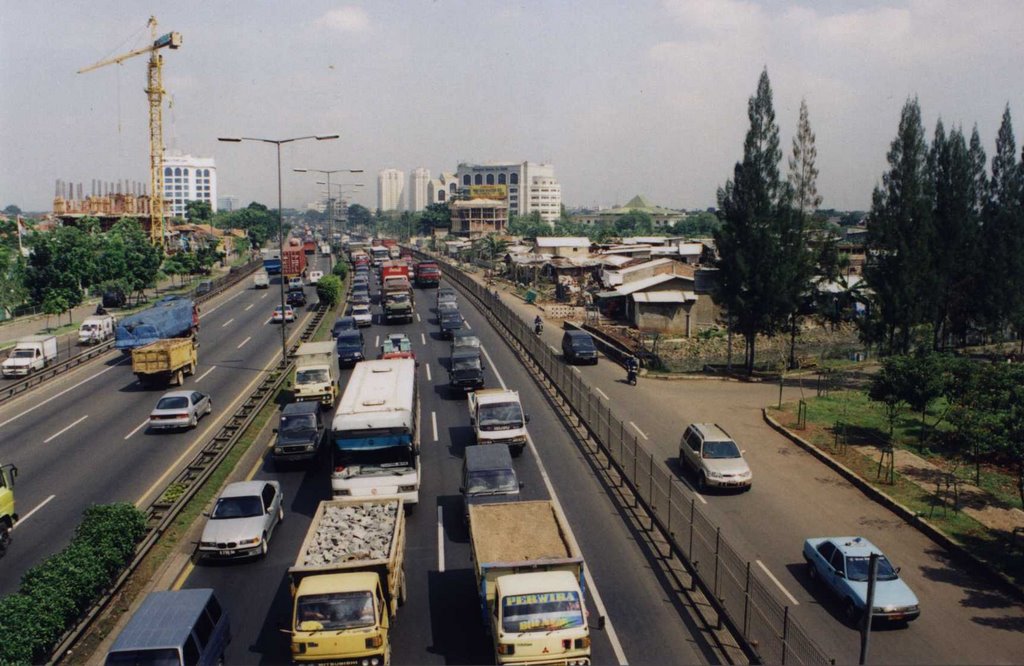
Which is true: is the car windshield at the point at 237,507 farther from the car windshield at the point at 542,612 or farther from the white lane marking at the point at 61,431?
the white lane marking at the point at 61,431

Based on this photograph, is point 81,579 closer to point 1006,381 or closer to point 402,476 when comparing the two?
point 402,476

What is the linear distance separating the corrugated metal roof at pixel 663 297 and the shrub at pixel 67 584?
44368 mm

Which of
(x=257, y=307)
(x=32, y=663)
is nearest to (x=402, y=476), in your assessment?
(x=32, y=663)

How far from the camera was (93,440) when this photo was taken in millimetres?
29875

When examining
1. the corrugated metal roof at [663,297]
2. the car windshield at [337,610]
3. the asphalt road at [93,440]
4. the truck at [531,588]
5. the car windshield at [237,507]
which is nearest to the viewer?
the truck at [531,588]

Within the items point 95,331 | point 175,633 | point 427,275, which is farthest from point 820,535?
point 427,275

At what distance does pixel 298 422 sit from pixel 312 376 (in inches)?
271

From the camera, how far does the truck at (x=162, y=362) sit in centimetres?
3744

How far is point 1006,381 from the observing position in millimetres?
25266

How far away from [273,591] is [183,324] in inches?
1439

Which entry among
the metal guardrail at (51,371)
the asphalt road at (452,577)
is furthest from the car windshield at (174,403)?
the metal guardrail at (51,371)

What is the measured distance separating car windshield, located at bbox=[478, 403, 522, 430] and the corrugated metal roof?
1289 inches

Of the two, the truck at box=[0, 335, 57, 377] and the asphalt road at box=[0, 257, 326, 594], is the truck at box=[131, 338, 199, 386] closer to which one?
the asphalt road at box=[0, 257, 326, 594]

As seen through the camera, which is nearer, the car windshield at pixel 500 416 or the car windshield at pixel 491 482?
the car windshield at pixel 491 482
